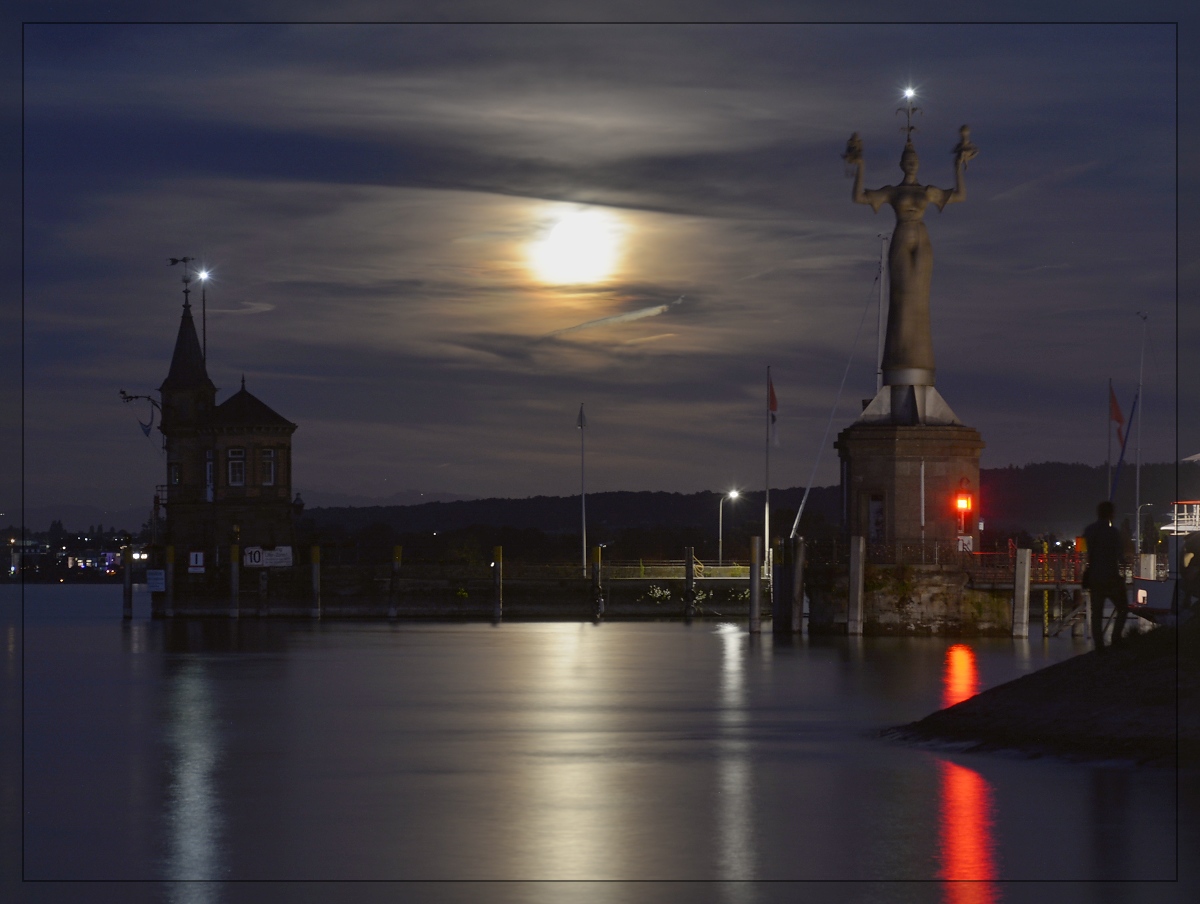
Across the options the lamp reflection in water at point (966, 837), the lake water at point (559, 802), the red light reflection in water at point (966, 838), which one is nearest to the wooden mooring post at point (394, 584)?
the lake water at point (559, 802)

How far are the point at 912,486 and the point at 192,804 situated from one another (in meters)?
35.8

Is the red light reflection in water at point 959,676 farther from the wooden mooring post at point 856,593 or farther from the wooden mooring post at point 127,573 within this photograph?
the wooden mooring post at point 127,573

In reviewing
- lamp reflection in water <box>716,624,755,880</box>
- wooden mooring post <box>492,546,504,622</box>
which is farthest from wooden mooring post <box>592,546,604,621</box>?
lamp reflection in water <box>716,624,755,880</box>

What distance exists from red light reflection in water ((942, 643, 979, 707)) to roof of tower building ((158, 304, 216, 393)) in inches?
1984

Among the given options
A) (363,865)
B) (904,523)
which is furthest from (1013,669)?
(363,865)

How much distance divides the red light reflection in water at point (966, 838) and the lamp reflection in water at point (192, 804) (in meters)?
6.22

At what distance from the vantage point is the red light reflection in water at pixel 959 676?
1366 inches

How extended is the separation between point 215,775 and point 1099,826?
1145cm

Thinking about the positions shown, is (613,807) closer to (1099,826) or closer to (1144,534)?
(1099,826)

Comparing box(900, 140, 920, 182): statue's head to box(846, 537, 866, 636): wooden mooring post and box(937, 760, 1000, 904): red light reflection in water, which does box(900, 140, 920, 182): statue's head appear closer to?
box(846, 537, 866, 636): wooden mooring post

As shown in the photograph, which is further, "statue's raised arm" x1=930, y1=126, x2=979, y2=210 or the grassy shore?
"statue's raised arm" x1=930, y1=126, x2=979, y2=210

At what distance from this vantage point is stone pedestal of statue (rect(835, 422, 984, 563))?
52.2 m

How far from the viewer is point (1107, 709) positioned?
68.6ft

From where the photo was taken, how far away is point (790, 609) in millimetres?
59625
